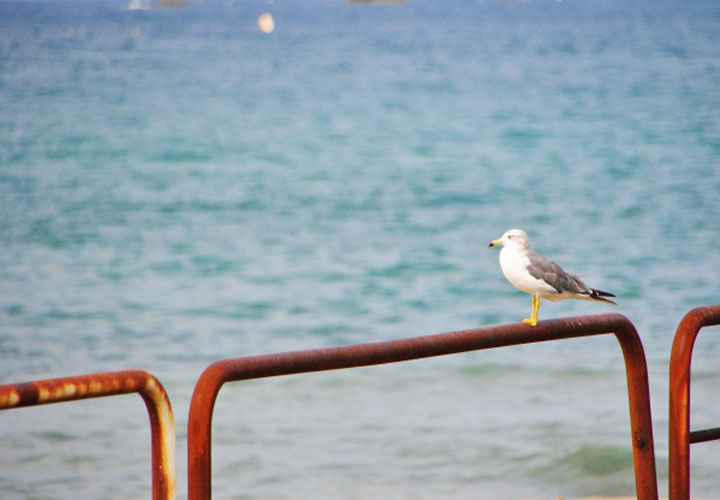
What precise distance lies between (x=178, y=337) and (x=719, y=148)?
19615 millimetres

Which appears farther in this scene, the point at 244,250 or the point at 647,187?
the point at 647,187

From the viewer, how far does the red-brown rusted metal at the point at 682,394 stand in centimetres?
245

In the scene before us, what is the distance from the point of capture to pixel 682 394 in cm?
250

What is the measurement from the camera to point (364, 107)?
128 feet

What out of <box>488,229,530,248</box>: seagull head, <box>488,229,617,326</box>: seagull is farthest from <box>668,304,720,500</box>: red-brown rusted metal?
<box>488,229,530,248</box>: seagull head

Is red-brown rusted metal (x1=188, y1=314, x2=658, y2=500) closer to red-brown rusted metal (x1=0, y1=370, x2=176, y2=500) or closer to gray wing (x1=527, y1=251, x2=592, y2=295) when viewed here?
red-brown rusted metal (x1=0, y1=370, x2=176, y2=500)

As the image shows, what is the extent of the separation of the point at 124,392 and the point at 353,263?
13.8 meters

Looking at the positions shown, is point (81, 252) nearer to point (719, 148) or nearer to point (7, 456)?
point (7, 456)

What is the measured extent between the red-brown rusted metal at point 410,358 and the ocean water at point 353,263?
4.47ft

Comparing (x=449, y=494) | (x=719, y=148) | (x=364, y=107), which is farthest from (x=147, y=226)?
(x=364, y=107)

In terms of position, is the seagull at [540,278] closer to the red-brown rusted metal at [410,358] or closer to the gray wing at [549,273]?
the gray wing at [549,273]

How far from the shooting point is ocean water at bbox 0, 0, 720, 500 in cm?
744

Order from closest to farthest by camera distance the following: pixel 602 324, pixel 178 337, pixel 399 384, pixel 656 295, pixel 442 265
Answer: pixel 602 324 < pixel 399 384 < pixel 178 337 < pixel 656 295 < pixel 442 265

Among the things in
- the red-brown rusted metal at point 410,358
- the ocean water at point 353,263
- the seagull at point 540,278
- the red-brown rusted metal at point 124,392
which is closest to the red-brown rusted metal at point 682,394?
the red-brown rusted metal at point 410,358
